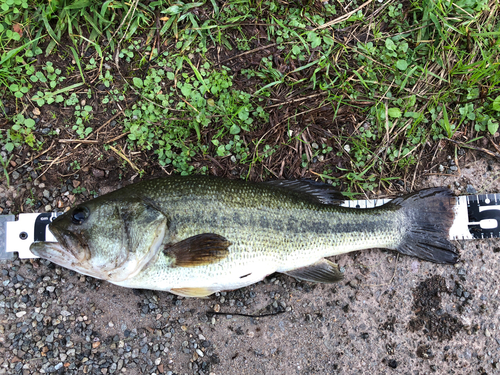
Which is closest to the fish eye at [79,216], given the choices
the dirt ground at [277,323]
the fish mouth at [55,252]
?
the fish mouth at [55,252]

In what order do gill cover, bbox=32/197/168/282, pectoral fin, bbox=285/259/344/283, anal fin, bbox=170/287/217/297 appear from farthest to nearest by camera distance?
pectoral fin, bbox=285/259/344/283 < anal fin, bbox=170/287/217/297 < gill cover, bbox=32/197/168/282

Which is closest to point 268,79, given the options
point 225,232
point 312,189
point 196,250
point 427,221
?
point 312,189

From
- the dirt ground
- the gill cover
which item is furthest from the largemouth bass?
the dirt ground

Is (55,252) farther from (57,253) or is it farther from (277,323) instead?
(277,323)

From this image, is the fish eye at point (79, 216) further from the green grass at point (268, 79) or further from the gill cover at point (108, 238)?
the green grass at point (268, 79)

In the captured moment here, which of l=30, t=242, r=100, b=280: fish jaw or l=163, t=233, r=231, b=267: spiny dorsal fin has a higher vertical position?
l=30, t=242, r=100, b=280: fish jaw

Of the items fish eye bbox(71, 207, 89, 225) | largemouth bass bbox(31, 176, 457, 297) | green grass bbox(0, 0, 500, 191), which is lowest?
largemouth bass bbox(31, 176, 457, 297)

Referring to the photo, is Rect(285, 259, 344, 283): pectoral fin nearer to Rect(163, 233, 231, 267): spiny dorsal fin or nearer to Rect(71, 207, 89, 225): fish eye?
Rect(163, 233, 231, 267): spiny dorsal fin

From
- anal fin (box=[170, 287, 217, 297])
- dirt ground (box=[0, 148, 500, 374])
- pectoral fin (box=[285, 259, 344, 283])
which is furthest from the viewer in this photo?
dirt ground (box=[0, 148, 500, 374])
